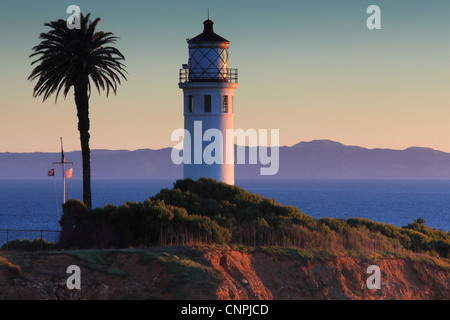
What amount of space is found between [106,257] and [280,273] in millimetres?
6014

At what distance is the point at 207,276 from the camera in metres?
22.9

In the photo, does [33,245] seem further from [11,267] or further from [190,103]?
[190,103]

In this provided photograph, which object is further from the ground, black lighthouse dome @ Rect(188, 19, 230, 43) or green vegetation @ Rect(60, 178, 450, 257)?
black lighthouse dome @ Rect(188, 19, 230, 43)

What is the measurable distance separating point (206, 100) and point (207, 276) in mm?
27024

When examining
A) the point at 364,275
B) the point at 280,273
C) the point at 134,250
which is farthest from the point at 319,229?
Answer: the point at 134,250

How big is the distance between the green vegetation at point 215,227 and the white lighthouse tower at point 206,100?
37.7ft

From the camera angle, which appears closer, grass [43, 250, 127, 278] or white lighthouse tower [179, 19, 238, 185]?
grass [43, 250, 127, 278]

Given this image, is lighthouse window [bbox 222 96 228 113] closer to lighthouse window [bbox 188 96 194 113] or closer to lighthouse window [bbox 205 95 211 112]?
lighthouse window [bbox 205 95 211 112]

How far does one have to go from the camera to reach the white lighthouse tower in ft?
159

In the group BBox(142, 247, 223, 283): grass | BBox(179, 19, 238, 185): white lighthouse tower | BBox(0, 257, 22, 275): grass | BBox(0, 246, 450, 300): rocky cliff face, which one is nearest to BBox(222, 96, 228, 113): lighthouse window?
BBox(179, 19, 238, 185): white lighthouse tower

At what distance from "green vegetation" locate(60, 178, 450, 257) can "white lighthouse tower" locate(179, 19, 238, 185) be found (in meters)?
11.5

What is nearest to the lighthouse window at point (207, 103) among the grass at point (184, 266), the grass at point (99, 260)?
the grass at point (184, 266)

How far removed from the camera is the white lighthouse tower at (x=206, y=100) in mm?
48438
